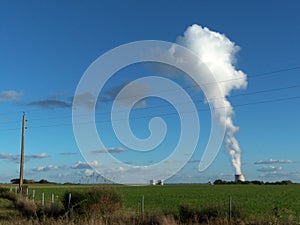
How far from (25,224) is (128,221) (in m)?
5.81

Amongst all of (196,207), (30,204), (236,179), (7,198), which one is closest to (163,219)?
(196,207)

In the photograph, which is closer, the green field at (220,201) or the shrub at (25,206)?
the green field at (220,201)

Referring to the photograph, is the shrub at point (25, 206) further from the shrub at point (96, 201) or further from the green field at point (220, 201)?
the shrub at point (96, 201)

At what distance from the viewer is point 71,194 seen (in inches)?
926

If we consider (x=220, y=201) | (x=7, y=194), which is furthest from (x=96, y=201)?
(x=7, y=194)

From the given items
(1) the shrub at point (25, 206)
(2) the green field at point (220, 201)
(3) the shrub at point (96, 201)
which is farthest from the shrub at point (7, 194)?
(3) the shrub at point (96, 201)

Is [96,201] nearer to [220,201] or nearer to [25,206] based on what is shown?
[220,201]

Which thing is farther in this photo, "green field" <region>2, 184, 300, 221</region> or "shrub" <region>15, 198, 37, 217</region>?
"shrub" <region>15, 198, 37, 217</region>

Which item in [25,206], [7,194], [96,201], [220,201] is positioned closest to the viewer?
[96,201]

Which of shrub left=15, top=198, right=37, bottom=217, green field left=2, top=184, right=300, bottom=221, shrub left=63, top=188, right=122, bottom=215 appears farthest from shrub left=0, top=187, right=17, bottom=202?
shrub left=63, top=188, right=122, bottom=215

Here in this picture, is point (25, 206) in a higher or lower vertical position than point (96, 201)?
lower

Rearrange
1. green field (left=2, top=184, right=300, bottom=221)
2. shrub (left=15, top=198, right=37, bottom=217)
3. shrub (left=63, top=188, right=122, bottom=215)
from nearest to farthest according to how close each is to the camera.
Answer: green field (left=2, top=184, right=300, bottom=221) < shrub (left=63, top=188, right=122, bottom=215) < shrub (left=15, top=198, right=37, bottom=217)

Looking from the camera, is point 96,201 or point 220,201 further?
point 220,201

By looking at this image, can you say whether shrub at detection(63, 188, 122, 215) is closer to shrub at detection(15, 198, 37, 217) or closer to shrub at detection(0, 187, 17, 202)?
shrub at detection(15, 198, 37, 217)
